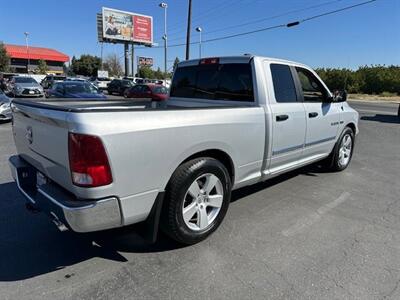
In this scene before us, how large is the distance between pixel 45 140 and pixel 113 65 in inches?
3947

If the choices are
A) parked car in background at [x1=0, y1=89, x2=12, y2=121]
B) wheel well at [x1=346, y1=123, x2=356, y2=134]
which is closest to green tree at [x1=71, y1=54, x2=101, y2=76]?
parked car in background at [x1=0, y1=89, x2=12, y2=121]

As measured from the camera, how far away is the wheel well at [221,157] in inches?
126

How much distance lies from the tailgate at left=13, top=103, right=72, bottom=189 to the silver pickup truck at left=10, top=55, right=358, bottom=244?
0.01m

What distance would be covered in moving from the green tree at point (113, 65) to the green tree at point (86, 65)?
6464 millimetres

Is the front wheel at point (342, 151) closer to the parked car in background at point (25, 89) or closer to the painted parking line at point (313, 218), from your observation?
the painted parking line at point (313, 218)

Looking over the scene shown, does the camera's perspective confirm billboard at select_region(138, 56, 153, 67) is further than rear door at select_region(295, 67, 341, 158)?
Yes

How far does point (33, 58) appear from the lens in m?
91.2

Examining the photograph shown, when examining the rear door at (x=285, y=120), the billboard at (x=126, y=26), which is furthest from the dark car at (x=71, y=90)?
the billboard at (x=126, y=26)

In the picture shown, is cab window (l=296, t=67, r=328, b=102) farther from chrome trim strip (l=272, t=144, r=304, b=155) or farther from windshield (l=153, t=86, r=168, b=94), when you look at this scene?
windshield (l=153, t=86, r=168, b=94)

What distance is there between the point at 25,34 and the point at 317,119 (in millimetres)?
93116

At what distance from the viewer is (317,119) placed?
4.78 m

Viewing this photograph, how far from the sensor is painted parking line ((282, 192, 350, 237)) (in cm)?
367

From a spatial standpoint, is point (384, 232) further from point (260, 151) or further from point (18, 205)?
point (18, 205)

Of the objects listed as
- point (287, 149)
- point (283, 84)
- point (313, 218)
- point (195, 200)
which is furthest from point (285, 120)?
point (195, 200)
